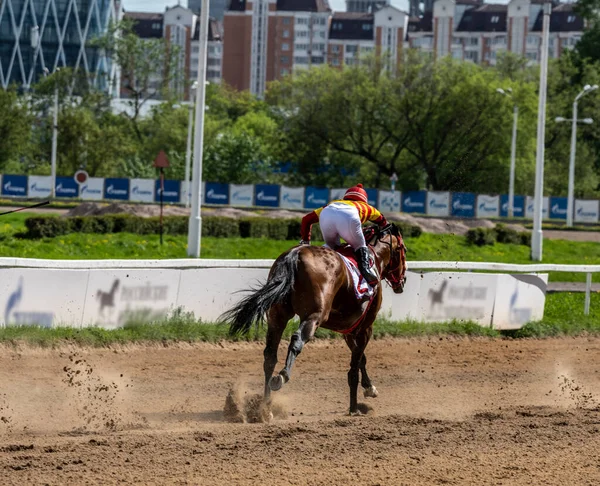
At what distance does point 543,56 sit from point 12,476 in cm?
2464

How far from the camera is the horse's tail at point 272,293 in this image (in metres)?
9.23

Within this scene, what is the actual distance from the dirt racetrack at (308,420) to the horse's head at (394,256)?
4.17 ft

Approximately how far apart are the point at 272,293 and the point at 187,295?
4916 millimetres

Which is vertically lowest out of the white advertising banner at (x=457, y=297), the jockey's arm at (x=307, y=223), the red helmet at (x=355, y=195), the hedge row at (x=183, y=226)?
the white advertising banner at (x=457, y=297)

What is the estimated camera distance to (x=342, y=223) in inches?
392

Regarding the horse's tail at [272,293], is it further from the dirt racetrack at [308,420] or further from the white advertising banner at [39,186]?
the white advertising banner at [39,186]

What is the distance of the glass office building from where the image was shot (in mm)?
127000

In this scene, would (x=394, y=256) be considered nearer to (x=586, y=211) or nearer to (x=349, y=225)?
(x=349, y=225)

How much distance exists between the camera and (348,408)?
10.4 meters

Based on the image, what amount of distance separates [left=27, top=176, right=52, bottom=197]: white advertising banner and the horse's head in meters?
49.0

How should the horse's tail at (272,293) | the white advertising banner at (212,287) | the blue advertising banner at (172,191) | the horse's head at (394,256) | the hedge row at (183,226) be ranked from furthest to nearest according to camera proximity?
the blue advertising banner at (172,191), the hedge row at (183,226), the white advertising banner at (212,287), the horse's head at (394,256), the horse's tail at (272,293)

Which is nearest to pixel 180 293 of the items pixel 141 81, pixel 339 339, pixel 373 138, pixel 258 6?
pixel 339 339

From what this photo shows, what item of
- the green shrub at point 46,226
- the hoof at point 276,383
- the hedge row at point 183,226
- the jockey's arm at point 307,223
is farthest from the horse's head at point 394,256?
the hedge row at point 183,226

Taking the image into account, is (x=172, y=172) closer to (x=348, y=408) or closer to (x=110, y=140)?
(x=110, y=140)
